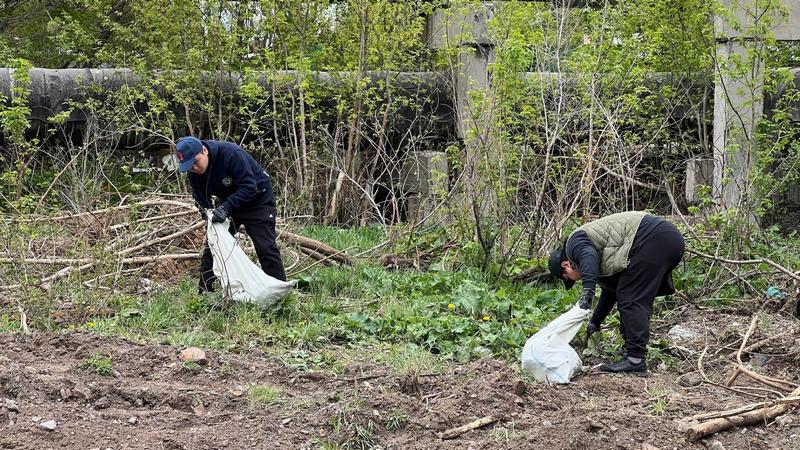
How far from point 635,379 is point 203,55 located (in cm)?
744

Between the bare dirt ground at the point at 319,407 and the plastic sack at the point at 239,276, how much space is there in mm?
1009

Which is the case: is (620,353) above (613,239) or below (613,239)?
below

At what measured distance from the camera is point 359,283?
8.15 metres

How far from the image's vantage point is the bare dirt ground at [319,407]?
462 cm

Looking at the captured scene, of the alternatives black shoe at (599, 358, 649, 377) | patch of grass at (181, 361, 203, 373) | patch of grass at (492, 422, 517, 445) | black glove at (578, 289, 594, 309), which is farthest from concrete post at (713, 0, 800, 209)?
patch of grass at (181, 361, 203, 373)

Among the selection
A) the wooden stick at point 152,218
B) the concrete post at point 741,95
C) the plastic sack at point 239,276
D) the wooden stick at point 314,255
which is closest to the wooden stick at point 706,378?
the concrete post at point 741,95

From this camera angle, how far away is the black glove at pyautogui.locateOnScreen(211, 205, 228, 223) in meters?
7.09

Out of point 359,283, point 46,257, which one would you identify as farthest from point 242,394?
point 46,257

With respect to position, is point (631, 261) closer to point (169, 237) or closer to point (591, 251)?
point (591, 251)

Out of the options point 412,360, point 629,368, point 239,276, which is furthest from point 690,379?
point 239,276

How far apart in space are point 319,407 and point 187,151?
8.87 feet

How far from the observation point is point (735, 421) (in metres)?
4.79

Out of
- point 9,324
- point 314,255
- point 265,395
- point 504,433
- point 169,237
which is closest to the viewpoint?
point 504,433

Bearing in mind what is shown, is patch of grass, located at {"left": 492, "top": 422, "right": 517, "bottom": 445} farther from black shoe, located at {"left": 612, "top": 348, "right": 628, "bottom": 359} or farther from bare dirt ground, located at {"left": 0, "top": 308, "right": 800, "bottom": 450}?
black shoe, located at {"left": 612, "top": 348, "right": 628, "bottom": 359}
